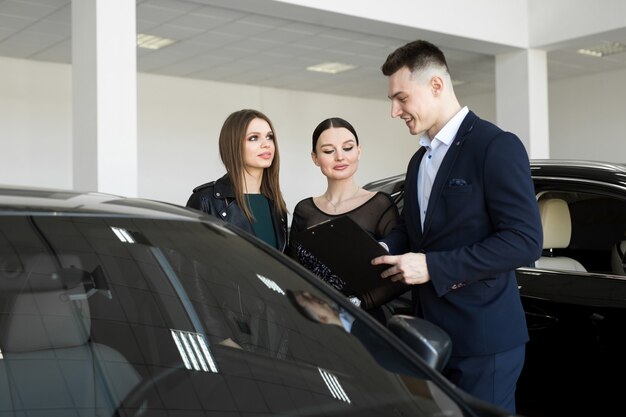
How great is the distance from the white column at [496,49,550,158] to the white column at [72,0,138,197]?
586 centimetres

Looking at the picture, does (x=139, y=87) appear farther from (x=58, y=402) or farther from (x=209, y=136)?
(x=58, y=402)

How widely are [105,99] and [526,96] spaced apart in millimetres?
6356

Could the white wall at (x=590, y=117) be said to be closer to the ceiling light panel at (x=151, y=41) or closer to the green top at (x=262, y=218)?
the ceiling light panel at (x=151, y=41)

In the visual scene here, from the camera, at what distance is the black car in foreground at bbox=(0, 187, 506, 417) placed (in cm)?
136

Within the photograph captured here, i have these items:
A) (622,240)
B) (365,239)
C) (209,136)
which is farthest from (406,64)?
(209,136)

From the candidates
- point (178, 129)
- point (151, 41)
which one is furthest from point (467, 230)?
point (178, 129)

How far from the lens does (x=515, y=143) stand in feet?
6.55

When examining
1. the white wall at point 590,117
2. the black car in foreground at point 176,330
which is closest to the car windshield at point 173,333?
the black car in foreground at point 176,330

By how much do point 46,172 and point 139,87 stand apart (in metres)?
2.08

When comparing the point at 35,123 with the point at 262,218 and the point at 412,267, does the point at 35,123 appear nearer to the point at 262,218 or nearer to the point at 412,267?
the point at 262,218

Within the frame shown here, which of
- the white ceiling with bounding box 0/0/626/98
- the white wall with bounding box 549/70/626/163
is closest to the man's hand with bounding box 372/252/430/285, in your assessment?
the white ceiling with bounding box 0/0/626/98

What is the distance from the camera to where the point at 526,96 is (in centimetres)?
1086

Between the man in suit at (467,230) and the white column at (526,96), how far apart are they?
29.0ft

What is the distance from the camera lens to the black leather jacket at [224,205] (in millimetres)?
2750
